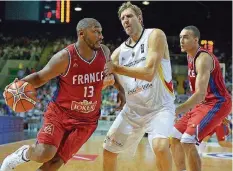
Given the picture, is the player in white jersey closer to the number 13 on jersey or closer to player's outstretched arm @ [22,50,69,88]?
the number 13 on jersey

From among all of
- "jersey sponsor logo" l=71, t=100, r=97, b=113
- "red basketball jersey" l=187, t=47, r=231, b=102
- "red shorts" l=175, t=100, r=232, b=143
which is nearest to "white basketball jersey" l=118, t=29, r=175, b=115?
"jersey sponsor logo" l=71, t=100, r=97, b=113

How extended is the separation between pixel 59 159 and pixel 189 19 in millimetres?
17038

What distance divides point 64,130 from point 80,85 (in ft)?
1.53

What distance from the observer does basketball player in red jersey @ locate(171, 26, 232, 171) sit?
4.70m

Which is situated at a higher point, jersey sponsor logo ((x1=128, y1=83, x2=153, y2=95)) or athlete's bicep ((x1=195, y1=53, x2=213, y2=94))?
athlete's bicep ((x1=195, y1=53, x2=213, y2=94))

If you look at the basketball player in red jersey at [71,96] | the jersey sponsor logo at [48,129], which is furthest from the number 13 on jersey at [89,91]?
the jersey sponsor logo at [48,129]

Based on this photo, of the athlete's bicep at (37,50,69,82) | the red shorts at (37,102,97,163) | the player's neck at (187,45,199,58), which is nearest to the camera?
the athlete's bicep at (37,50,69,82)

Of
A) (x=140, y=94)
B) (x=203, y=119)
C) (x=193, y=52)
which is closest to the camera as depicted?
(x=140, y=94)

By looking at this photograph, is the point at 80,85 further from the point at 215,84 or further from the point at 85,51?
the point at 215,84

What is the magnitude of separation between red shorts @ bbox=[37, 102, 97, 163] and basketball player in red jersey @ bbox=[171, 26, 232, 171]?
50.6 inches

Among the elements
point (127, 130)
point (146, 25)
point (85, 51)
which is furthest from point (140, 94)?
point (146, 25)

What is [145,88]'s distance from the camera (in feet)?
14.1

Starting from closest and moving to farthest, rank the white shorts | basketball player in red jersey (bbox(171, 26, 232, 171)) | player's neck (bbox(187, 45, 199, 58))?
the white shorts < basketball player in red jersey (bbox(171, 26, 232, 171)) < player's neck (bbox(187, 45, 199, 58))

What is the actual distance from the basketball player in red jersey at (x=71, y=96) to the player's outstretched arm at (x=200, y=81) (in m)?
0.94
